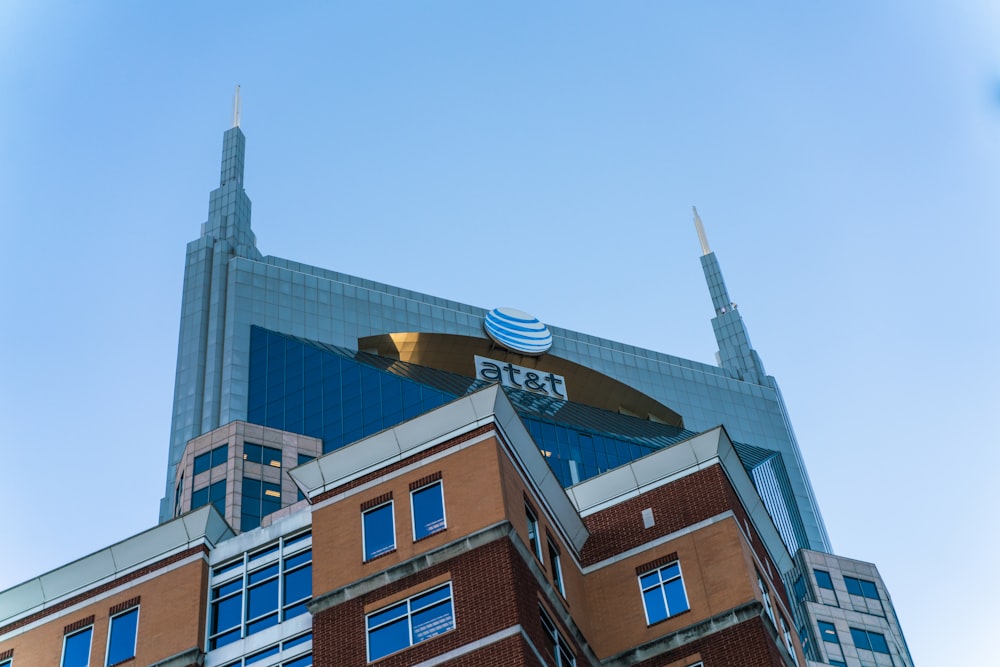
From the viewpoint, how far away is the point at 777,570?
59531 millimetres

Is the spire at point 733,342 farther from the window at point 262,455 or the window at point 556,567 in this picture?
the window at point 556,567

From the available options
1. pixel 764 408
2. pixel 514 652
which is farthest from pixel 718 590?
pixel 764 408

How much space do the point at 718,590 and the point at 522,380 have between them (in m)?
Answer: 106

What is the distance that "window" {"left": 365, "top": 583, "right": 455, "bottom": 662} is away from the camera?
1754 inches

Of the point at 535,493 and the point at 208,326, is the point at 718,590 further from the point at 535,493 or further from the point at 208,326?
the point at 208,326

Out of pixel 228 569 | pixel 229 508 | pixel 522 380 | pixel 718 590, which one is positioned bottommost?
pixel 718 590

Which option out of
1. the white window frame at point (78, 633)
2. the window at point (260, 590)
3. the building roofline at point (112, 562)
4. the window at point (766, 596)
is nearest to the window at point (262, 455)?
the building roofline at point (112, 562)

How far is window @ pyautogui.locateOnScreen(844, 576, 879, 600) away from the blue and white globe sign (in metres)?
49.6

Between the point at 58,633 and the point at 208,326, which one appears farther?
the point at 208,326

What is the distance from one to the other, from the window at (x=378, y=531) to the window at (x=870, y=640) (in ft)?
250

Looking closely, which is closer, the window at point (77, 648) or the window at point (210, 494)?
the window at point (77, 648)

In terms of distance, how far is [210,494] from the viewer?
107 metres

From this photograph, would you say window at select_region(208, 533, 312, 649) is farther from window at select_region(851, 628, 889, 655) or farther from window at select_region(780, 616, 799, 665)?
window at select_region(851, 628, 889, 655)

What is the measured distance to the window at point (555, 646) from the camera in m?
45.6
